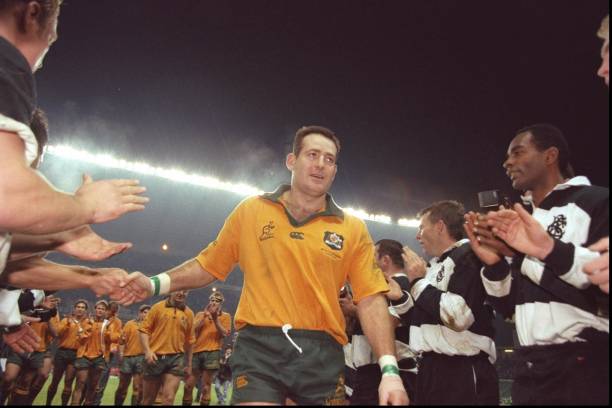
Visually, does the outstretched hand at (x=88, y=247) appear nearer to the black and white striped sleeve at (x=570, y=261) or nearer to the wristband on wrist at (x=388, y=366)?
the wristband on wrist at (x=388, y=366)

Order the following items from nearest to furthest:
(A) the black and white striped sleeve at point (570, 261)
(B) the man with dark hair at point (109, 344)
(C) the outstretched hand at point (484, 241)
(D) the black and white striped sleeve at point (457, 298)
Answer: (A) the black and white striped sleeve at point (570, 261), (C) the outstretched hand at point (484, 241), (D) the black and white striped sleeve at point (457, 298), (B) the man with dark hair at point (109, 344)

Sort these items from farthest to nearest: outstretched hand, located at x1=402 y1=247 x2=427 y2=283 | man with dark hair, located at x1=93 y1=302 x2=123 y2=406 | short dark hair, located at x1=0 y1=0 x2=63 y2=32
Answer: man with dark hair, located at x1=93 y1=302 x2=123 y2=406 < outstretched hand, located at x1=402 y1=247 x2=427 y2=283 < short dark hair, located at x1=0 y1=0 x2=63 y2=32

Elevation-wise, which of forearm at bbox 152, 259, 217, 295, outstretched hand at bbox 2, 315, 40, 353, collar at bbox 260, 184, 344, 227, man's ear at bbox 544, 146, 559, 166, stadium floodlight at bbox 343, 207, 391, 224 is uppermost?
stadium floodlight at bbox 343, 207, 391, 224

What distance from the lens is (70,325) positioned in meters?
13.1

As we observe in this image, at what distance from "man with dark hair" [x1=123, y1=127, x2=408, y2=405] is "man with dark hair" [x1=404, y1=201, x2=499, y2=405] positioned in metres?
1.16

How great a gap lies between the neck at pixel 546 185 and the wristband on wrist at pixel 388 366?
1.77 metres

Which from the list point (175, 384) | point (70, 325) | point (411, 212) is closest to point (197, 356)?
point (175, 384)

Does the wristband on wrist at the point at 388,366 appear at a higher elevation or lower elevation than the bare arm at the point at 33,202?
lower

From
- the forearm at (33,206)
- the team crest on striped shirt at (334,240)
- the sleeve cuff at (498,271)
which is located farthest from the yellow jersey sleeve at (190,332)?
the forearm at (33,206)

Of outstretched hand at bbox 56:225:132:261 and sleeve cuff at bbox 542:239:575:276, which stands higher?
sleeve cuff at bbox 542:239:575:276

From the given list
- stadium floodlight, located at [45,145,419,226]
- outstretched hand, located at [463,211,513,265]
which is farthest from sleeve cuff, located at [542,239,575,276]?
stadium floodlight, located at [45,145,419,226]

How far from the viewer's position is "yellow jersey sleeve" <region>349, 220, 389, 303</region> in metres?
3.61

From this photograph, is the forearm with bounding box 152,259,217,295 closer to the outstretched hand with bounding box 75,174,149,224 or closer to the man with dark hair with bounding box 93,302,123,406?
the outstretched hand with bounding box 75,174,149,224

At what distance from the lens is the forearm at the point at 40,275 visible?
3.10 meters
